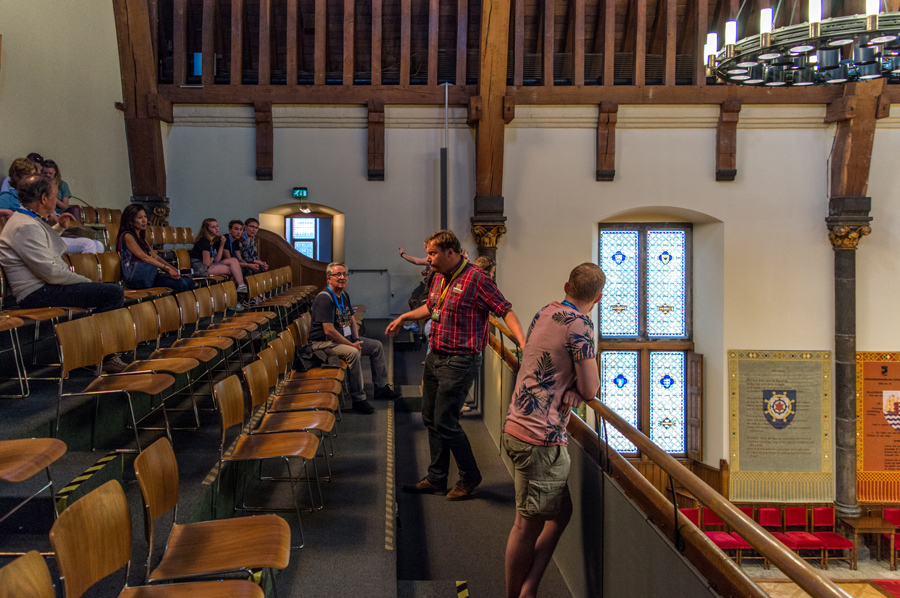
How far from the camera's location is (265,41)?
8.26m

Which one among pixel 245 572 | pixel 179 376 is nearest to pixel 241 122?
pixel 179 376

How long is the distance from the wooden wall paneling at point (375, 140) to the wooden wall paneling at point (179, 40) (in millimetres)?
2375

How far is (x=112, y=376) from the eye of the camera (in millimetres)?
3338

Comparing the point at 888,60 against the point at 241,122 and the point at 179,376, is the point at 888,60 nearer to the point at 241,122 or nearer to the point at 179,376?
the point at 179,376

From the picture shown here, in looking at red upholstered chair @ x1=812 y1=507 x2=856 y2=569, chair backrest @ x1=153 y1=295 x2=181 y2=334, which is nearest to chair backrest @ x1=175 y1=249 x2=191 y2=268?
chair backrest @ x1=153 y1=295 x2=181 y2=334

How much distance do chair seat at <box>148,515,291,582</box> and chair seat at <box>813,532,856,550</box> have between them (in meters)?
7.63

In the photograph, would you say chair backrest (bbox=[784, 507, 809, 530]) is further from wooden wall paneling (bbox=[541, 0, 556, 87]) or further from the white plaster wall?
the white plaster wall

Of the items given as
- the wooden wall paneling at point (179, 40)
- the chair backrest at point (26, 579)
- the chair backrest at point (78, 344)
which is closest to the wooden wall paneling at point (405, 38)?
the wooden wall paneling at point (179, 40)

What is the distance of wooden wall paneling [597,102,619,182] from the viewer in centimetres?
830

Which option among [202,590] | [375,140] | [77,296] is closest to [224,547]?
[202,590]

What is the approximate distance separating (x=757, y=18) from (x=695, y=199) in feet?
8.39

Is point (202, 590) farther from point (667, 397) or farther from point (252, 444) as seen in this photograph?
point (667, 397)

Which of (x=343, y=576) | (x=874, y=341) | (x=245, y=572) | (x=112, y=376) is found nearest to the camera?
(x=245, y=572)

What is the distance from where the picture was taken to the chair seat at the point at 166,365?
3404 mm
